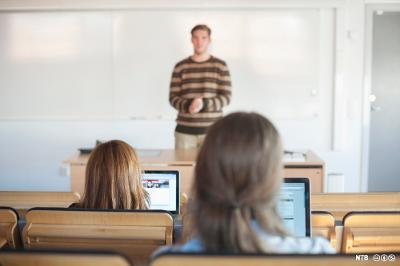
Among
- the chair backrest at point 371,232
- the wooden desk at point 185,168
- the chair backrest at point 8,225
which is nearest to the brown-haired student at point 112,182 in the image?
the chair backrest at point 8,225

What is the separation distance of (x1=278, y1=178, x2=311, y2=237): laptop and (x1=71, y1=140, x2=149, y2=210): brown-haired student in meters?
0.59

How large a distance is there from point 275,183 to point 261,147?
0.32 feet

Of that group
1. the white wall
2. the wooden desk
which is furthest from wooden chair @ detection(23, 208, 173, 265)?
the white wall

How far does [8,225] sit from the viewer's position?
1699mm

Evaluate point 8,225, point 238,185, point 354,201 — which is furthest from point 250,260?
→ point 354,201

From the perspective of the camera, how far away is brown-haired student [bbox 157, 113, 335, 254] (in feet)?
3.51

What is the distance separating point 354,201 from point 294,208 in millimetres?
541

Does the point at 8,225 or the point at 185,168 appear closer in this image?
the point at 8,225

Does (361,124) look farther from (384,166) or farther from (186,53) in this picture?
(186,53)

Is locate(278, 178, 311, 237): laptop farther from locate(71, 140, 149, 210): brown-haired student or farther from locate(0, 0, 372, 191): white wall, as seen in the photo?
locate(0, 0, 372, 191): white wall

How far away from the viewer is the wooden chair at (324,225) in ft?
5.55

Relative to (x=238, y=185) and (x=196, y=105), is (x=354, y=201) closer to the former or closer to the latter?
(x=238, y=185)

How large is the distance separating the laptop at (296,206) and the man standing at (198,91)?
2432mm

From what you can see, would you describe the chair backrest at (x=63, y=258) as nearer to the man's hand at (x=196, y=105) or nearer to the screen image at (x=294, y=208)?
the screen image at (x=294, y=208)
